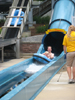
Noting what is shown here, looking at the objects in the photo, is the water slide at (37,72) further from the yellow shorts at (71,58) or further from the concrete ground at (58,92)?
the yellow shorts at (71,58)

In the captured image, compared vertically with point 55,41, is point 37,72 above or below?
below

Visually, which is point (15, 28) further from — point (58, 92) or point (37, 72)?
point (58, 92)

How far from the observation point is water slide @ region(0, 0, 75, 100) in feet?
15.1

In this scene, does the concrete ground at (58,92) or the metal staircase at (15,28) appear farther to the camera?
the metal staircase at (15,28)

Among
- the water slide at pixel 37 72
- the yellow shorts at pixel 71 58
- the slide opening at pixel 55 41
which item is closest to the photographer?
the water slide at pixel 37 72

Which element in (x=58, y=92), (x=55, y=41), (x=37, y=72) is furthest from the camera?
(x=55, y=41)

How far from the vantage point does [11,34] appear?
16.6 meters

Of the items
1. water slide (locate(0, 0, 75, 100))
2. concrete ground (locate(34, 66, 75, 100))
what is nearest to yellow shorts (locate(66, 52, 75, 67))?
concrete ground (locate(34, 66, 75, 100))

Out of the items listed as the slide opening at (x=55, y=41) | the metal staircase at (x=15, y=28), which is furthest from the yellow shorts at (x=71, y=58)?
the slide opening at (x=55, y=41)

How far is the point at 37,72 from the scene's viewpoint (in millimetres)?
6258

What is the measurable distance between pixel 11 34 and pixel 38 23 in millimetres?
8248

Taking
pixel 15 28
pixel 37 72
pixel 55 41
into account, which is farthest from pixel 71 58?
pixel 15 28

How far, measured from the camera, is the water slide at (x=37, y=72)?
459 centimetres

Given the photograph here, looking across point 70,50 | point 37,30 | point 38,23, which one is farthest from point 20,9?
point 70,50
